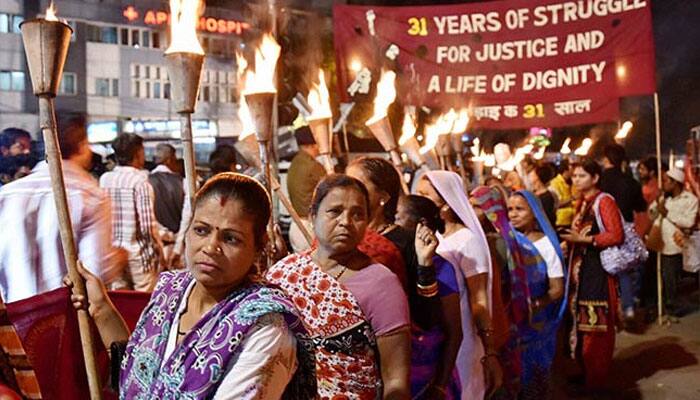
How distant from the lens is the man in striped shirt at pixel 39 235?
4016 mm

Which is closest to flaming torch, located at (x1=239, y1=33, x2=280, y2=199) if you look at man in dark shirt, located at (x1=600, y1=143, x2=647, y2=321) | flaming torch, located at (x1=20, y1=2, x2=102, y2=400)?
flaming torch, located at (x1=20, y1=2, x2=102, y2=400)

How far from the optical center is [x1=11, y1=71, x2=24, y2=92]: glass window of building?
4003cm

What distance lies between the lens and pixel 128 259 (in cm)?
567

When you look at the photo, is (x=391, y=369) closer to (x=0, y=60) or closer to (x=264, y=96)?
(x=264, y=96)

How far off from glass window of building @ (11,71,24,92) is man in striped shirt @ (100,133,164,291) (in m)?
37.2

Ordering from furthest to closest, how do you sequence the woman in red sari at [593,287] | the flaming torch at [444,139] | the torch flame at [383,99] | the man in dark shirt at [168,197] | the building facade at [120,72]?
1. the building facade at [120,72]
2. the flaming torch at [444,139]
3. the man in dark shirt at [168,197]
4. the woman in red sari at [593,287]
5. the torch flame at [383,99]

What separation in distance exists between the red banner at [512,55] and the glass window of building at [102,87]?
3945cm

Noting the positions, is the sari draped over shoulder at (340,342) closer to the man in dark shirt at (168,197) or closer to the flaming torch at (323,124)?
the flaming torch at (323,124)

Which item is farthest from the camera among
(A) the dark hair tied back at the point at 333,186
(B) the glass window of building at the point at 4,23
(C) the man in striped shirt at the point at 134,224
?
(B) the glass window of building at the point at 4,23

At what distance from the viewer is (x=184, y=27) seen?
3.18 m

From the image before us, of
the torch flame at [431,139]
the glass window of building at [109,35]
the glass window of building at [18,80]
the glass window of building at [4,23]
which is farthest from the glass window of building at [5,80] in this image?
the torch flame at [431,139]

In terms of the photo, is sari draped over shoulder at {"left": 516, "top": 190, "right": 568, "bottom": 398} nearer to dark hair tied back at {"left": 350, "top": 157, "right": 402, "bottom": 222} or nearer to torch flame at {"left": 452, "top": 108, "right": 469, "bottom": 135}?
dark hair tied back at {"left": 350, "top": 157, "right": 402, "bottom": 222}

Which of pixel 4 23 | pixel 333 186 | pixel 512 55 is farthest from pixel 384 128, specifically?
pixel 4 23

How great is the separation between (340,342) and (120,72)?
4753 cm
